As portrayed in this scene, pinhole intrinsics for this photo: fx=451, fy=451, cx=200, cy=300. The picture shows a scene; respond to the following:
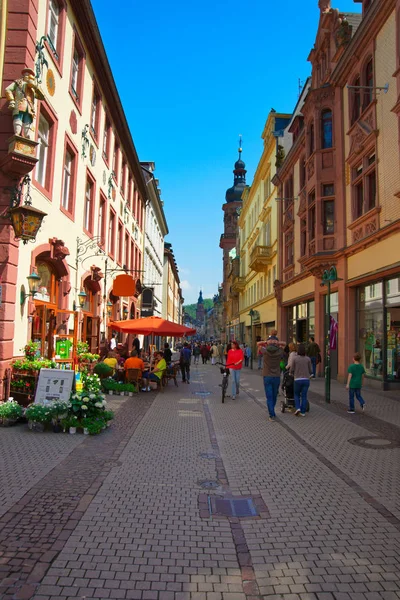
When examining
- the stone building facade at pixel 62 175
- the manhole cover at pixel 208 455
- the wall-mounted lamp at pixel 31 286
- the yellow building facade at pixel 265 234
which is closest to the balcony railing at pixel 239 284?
the yellow building facade at pixel 265 234

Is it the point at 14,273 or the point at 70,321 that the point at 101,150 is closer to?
the point at 70,321

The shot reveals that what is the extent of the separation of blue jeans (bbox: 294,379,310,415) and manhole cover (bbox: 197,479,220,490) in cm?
547

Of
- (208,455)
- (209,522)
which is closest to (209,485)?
(209,522)

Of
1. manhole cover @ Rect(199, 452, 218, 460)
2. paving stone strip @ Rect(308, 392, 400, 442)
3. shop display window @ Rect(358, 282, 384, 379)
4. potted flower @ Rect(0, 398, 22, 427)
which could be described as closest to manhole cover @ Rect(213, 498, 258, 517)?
manhole cover @ Rect(199, 452, 218, 460)

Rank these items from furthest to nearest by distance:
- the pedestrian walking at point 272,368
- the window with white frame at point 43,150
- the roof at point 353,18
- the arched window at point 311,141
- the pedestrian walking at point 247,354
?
the pedestrian walking at point 247,354
the arched window at point 311,141
the roof at point 353,18
the window with white frame at point 43,150
the pedestrian walking at point 272,368

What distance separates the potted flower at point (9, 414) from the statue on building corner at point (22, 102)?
5.70 m

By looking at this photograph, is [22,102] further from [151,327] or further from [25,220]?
[151,327]

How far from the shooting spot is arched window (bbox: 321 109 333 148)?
20891 millimetres

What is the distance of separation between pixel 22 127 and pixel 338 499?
9323 mm

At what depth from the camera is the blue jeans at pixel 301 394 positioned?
10883mm

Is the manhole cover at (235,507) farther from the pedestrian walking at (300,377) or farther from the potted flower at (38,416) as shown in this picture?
the pedestrian walking at (300,377)

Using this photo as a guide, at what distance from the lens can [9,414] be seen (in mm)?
8539

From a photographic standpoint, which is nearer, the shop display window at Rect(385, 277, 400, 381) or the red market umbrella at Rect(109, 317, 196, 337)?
the shop display window at Rect(385, 277, 400, 381)

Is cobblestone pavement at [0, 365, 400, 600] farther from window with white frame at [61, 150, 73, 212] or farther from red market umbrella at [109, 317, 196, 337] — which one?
window with white frame at [61, 150, 73, 212]
